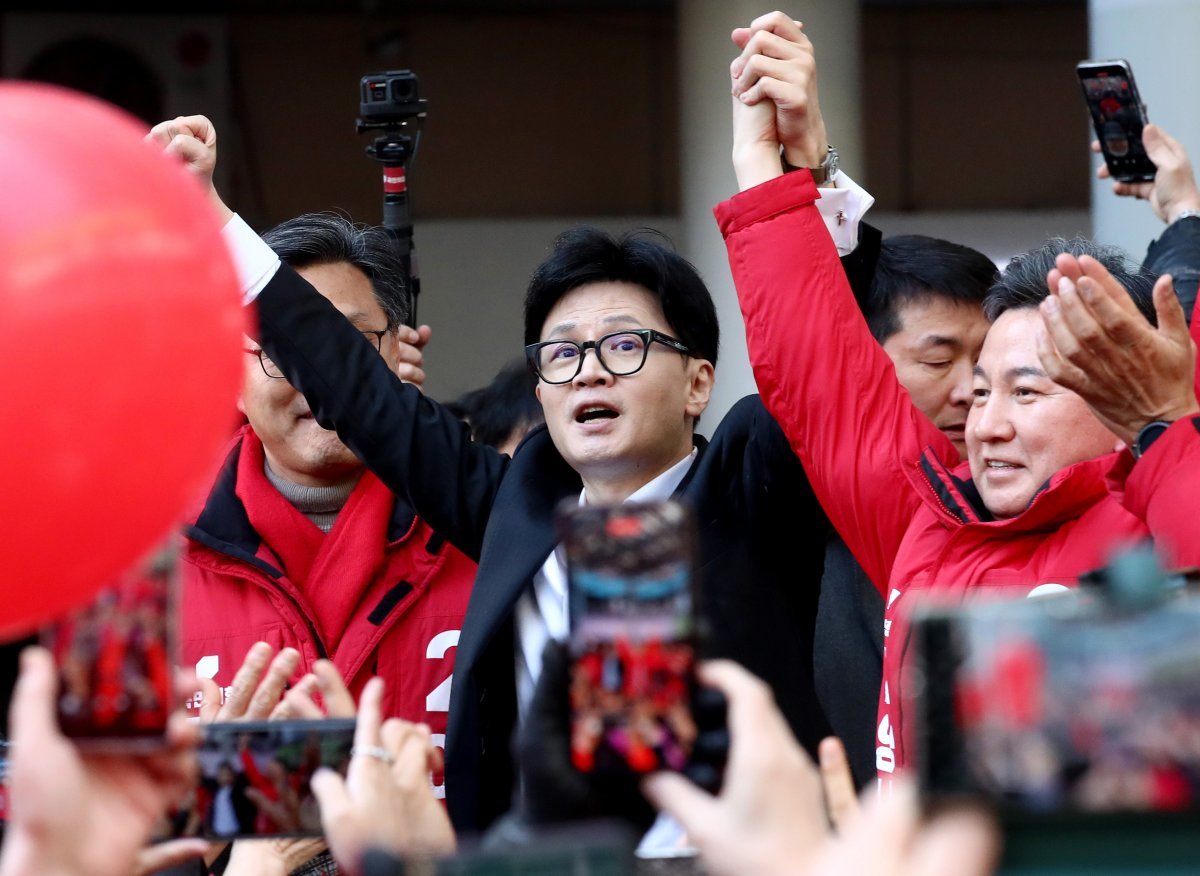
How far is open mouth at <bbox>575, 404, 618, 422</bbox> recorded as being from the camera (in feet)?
8.31

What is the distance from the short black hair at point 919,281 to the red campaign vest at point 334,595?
0.82 meters

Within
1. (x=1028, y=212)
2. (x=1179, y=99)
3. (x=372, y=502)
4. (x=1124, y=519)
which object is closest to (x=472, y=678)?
(x=372, y=502)

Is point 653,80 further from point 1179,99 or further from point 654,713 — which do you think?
point 654,713

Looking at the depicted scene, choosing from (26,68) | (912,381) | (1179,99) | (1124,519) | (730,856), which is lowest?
(730,856)

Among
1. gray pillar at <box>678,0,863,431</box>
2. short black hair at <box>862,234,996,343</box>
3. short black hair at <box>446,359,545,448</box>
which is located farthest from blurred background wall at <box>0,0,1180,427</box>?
short black hair at <box>862,234,996,343</box>

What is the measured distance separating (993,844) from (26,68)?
19.4 ft

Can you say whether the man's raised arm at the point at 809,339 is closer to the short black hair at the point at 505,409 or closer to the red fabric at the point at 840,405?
the red fabric at the point at 840,405

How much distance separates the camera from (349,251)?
2.89 m

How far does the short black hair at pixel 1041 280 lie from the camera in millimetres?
2359

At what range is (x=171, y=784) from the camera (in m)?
1.45

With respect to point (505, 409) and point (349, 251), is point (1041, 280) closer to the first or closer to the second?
point (349, 251)

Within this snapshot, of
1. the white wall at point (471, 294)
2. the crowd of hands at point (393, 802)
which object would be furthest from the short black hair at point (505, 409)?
the white wall at point (471, 294)

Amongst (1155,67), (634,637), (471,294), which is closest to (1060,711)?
(634,637)

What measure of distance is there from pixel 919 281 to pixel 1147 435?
103 cm
